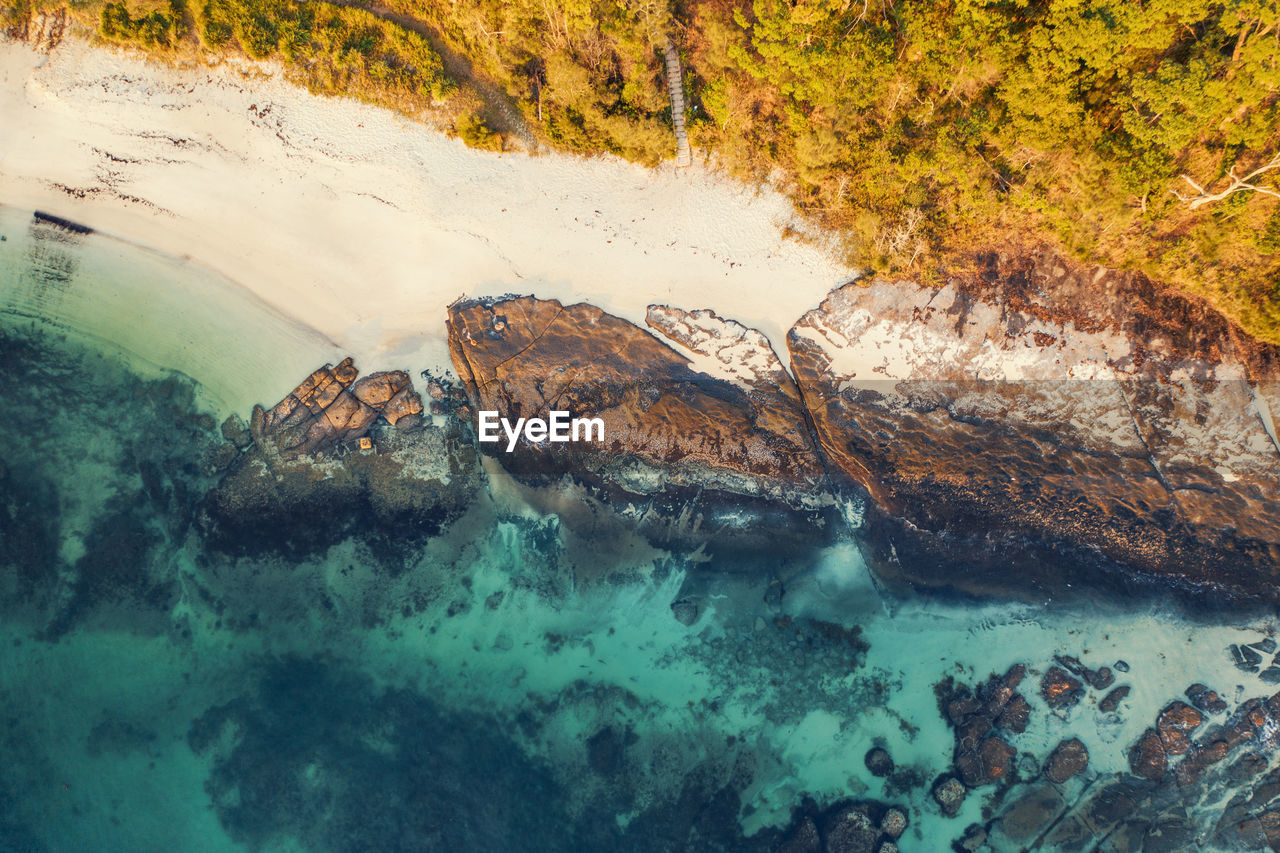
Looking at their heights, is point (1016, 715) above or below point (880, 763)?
above

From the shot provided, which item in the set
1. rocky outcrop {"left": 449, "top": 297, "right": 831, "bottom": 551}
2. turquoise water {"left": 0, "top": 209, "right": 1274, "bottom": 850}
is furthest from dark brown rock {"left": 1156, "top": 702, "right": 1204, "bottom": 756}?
rocky outcrop {"left": 449, "top": 297, "right": 831, "bottom": 551}

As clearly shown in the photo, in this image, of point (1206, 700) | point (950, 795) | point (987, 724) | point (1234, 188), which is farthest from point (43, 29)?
point (1206, 700)

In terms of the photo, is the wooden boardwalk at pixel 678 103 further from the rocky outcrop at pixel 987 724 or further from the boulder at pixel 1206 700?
the boulder at pixel 1206 700

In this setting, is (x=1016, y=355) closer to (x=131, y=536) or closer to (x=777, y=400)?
(x=777, y=400)

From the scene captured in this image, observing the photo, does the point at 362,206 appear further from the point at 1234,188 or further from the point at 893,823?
the point at 893,823

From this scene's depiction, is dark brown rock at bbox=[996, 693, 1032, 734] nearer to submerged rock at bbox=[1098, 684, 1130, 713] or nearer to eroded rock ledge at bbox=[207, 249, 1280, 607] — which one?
submerged rock at bbox=[1098, 684, 1130, 713]

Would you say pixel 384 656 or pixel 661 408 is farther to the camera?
pixel 384 656
